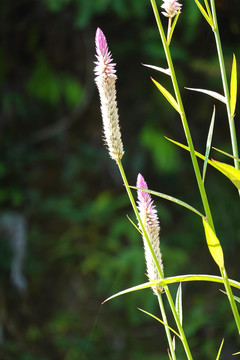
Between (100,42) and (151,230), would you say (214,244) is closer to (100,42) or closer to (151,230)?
(151,230)

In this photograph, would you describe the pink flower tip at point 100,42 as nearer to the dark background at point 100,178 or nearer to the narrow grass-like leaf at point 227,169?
the narrow grass-like leaf at point 227,169

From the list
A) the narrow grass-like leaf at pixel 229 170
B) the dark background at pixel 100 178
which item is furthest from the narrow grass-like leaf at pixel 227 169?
the dark background at pixel 100 178

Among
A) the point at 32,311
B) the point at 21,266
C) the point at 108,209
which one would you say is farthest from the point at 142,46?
the point at 32,311

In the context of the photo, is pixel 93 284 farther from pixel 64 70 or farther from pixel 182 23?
pixel 182 23

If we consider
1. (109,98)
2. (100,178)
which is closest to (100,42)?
(109,98)

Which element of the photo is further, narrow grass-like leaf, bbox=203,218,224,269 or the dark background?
the dark background

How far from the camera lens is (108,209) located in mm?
2268

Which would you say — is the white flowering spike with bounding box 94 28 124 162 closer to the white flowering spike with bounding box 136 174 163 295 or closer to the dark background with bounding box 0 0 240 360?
the white flowering spike with bounding box 136 174 163 295

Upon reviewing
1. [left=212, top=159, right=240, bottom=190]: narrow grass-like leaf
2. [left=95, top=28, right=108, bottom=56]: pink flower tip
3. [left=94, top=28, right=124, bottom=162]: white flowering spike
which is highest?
[left=95, top=28, right=108, bottom=56]: pink flower tip

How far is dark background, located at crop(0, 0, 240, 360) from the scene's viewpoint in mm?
2150

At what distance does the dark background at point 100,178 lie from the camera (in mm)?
2150

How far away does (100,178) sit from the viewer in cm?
259

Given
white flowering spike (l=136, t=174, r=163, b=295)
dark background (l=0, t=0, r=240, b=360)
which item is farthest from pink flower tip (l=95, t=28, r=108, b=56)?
dark background (l=0, t=0, r=240, b=360)

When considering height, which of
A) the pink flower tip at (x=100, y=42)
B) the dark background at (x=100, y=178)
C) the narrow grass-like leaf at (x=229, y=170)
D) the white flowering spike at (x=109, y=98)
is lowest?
the dark background at (x=100, y=178)
